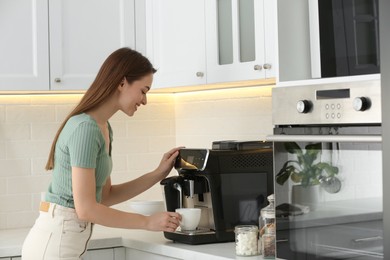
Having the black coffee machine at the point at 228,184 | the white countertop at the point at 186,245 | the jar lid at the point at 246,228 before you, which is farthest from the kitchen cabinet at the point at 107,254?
the jar lid at the point at 246,228

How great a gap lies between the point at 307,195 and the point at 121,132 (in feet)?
6.86

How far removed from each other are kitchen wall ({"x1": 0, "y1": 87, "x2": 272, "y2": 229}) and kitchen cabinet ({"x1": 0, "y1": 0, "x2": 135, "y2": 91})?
347 mm

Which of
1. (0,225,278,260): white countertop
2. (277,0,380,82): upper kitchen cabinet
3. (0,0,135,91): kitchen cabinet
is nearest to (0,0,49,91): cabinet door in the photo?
(0,0,135,91): kitchen cabinet

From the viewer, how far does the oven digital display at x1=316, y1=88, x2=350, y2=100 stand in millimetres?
2391

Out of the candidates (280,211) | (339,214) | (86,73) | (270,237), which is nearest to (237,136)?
(86,73)

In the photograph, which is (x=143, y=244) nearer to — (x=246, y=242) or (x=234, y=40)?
(x=246, y=242)

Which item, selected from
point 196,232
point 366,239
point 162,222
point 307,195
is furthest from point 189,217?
point 366,239

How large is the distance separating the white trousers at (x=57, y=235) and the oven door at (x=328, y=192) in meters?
0.82

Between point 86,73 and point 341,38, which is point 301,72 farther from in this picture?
point 86,73

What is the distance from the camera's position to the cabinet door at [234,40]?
3275mm

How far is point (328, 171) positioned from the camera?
2.41 metres

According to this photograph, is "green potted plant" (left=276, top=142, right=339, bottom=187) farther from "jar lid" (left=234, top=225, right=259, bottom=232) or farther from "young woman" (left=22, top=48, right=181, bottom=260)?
"young woman" (left=22, top=48, right=181, bottom=260)

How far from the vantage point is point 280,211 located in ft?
8.64

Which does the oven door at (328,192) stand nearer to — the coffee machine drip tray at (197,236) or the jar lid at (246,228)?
the jar lid at (246,228)
